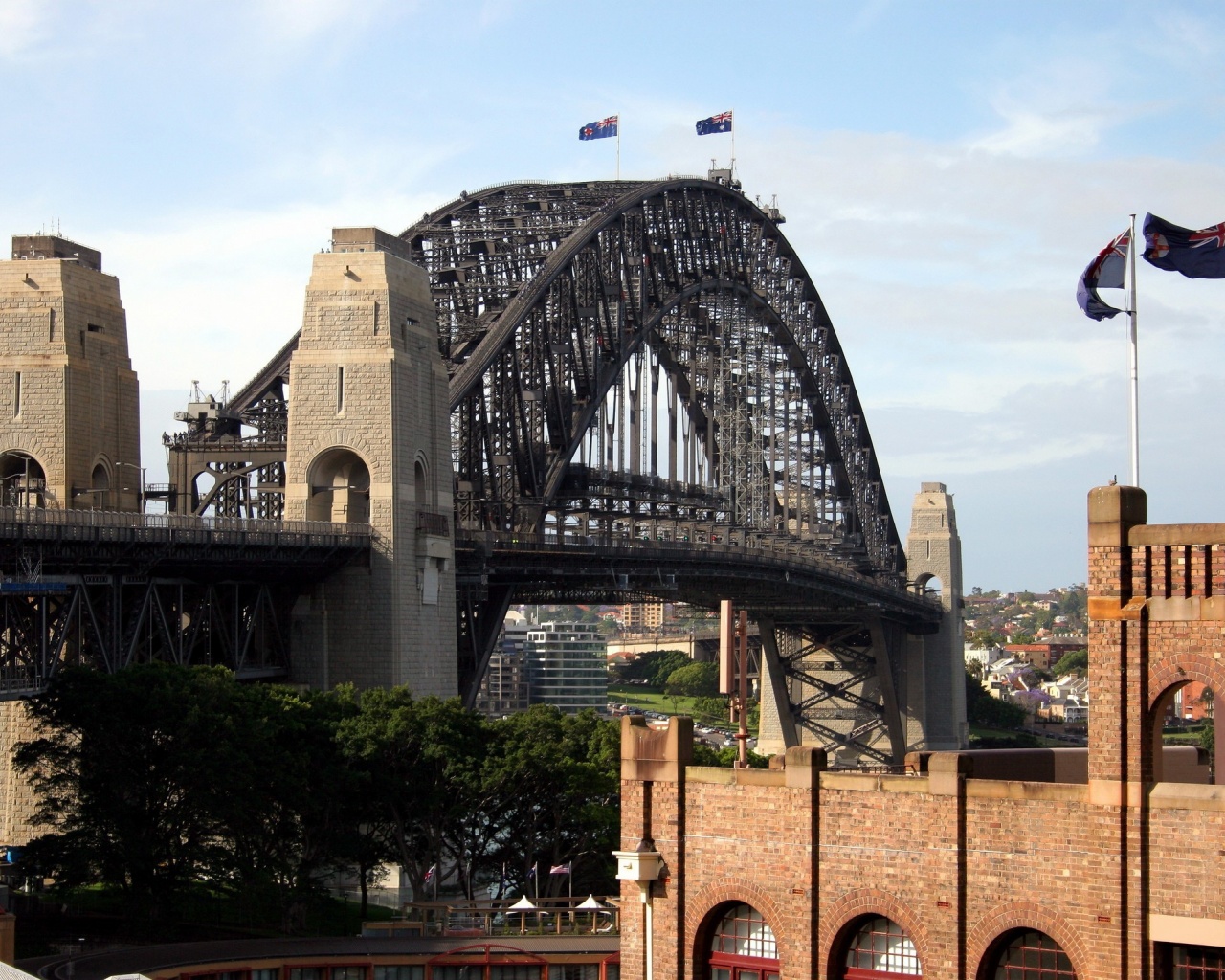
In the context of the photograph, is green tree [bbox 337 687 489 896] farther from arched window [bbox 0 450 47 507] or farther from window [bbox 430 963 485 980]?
arched window [bbox 0 450 47 507]

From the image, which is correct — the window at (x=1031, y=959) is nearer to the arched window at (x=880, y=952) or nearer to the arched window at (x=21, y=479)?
the arched window at (x=880, y=952)

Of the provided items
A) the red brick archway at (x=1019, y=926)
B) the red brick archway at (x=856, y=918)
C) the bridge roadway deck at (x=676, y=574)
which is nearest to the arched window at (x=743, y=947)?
the red brick archway at (x=856, y=918)

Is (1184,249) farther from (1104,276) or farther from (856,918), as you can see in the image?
(856,918)

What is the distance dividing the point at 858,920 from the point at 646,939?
378cm

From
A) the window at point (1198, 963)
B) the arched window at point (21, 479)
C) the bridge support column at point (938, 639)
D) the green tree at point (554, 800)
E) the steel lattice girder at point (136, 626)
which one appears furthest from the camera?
the bridge support column at point (938, 639)

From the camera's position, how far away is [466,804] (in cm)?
6988

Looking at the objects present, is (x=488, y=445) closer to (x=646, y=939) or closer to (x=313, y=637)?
(x=313, y=637)

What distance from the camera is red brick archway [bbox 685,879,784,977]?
29.9m

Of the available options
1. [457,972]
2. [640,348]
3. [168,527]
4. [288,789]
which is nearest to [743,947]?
[457,972]

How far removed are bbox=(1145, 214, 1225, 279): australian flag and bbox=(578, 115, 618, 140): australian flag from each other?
9417cm

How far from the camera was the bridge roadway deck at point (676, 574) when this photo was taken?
93750mm

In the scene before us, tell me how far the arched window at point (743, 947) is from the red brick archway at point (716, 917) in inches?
7.2

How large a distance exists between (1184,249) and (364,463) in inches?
1933

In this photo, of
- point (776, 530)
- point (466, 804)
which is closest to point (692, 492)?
point (776, 530)
